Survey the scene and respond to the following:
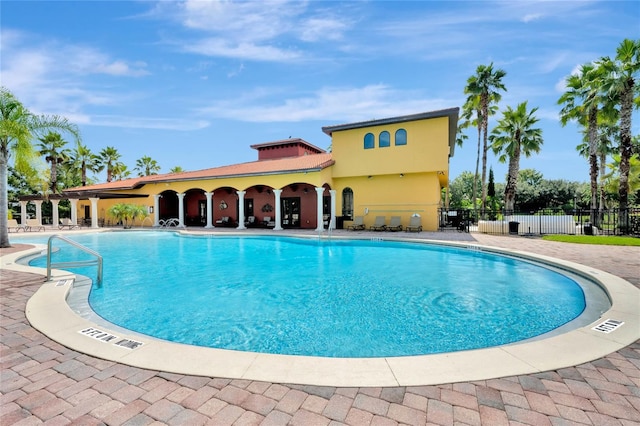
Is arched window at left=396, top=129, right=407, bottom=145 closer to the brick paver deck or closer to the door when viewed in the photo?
the door

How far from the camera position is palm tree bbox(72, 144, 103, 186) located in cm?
3622

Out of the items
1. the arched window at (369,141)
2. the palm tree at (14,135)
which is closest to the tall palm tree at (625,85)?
the arched window at (369,141)

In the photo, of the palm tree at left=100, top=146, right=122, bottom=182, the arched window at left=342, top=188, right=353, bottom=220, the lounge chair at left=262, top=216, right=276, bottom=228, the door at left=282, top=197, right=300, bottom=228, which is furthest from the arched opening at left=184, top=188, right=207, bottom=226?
the palm tree at left=100, top=146, right=122, bottom=182

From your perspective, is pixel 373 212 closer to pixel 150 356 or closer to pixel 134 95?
pixel 134 95

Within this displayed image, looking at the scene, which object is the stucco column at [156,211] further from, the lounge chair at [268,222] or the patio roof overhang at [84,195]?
the lounge chair at [268,222]

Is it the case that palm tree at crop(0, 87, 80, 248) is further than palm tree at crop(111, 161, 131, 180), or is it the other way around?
palm tree at crop(111, 161, 131, 180)

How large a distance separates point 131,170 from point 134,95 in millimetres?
32301

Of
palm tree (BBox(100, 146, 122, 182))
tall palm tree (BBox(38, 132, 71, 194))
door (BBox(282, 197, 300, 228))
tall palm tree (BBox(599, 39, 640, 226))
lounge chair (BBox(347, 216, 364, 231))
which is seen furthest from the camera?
palm tree (BBox(100, 146, 122, 182))

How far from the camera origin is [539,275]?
309 inches

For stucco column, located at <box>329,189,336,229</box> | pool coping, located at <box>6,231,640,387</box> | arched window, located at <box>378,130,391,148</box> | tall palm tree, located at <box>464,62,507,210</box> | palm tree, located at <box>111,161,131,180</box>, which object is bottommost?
pool coping, located at <box>6,231,640,387</box>

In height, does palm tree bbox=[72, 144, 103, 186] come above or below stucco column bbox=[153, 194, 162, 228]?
above

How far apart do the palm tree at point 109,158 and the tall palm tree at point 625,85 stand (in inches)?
1891

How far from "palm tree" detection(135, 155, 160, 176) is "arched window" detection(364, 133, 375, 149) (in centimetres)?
3737

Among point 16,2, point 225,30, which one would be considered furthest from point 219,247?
point 16,2
